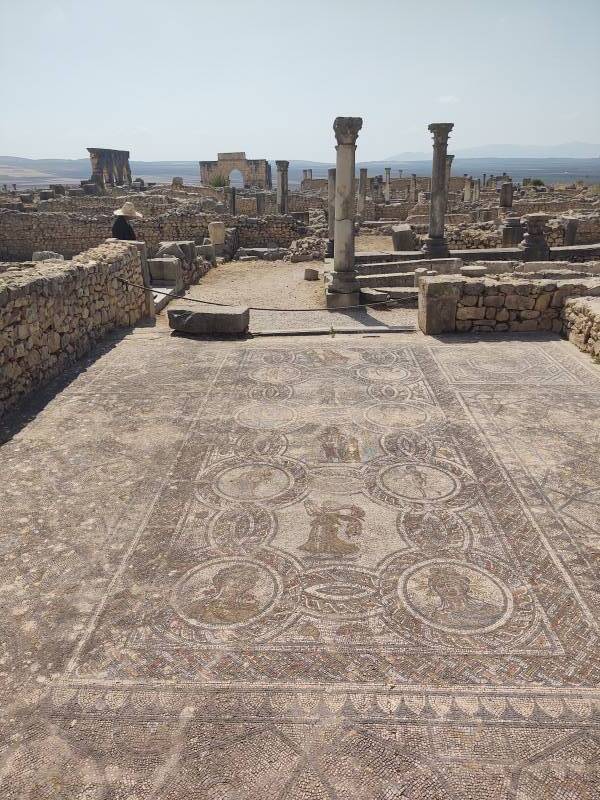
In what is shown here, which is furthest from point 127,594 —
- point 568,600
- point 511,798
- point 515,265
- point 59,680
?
point 515,265

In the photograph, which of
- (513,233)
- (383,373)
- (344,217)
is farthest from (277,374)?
(513,233)

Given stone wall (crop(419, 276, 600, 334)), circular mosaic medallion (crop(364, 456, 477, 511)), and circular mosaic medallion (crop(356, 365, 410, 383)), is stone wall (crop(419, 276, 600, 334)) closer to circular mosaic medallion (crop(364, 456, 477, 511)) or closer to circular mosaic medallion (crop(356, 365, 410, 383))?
circular mosaic medallion (crop(356, 365, 410, 383))

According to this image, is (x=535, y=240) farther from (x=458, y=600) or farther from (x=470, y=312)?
(x=458, y=600)

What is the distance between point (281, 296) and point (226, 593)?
33.4 ft

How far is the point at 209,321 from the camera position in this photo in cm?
811

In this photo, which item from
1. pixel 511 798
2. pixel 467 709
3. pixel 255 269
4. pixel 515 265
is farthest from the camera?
pixel 255 269

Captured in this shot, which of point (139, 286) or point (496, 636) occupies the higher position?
point (139, 286)

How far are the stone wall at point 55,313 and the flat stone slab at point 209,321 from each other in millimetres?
1099

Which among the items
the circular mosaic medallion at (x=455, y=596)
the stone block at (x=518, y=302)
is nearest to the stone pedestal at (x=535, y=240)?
the stone block at (x=518, y=302)

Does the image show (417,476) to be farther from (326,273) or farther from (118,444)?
(326,273)

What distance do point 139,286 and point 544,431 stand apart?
703cm

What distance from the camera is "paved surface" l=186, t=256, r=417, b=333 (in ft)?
31.7

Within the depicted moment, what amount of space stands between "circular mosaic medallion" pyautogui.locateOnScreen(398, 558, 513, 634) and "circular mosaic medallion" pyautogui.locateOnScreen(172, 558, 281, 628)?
→ 0.75m

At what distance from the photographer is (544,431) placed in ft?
16.0
